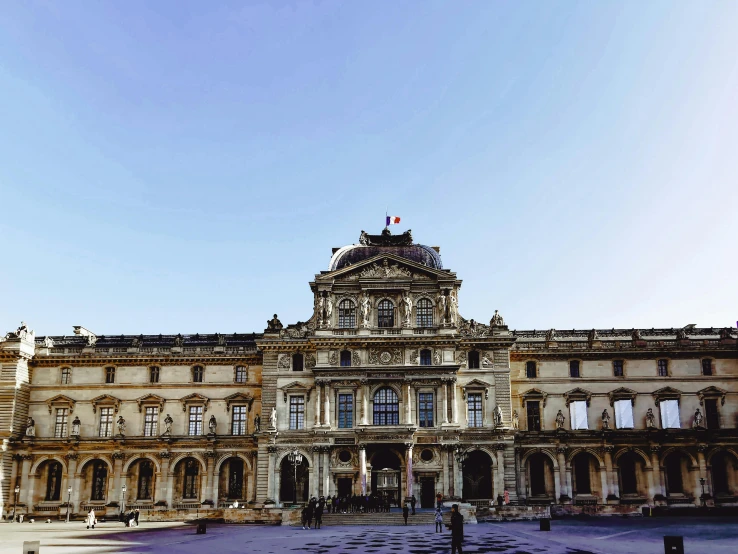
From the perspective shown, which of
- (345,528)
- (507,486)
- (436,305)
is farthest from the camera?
(436,305)

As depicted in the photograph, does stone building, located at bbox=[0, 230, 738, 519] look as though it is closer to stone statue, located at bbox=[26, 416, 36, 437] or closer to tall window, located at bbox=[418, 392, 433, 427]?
tall window, located at bbox=[418, 392, 433, 427]

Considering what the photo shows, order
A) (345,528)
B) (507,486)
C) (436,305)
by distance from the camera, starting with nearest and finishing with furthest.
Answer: (345,528) → (507,486) → (436,305)

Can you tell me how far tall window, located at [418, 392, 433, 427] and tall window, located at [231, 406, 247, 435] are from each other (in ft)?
55.0

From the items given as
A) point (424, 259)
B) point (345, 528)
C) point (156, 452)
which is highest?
point (424, 259)

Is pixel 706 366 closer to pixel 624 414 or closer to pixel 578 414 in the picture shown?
pixel 624 414

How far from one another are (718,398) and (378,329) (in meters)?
32.1

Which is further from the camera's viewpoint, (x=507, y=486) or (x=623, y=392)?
(x=623, y=392)

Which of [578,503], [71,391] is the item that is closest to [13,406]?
[71,391]

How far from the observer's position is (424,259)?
70.4 m

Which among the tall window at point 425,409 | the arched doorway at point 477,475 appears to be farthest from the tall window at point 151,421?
the arched doorway at point 477,475

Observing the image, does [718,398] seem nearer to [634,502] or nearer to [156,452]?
[634,502]

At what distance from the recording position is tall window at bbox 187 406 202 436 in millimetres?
69625

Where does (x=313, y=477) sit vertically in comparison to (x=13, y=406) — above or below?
below

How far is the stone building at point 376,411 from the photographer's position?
63969 millimetres
